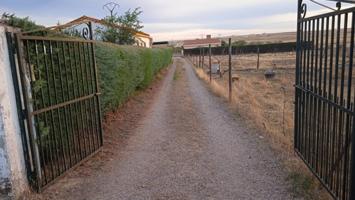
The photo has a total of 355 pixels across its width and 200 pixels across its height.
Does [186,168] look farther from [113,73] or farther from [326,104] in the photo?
[113,73]

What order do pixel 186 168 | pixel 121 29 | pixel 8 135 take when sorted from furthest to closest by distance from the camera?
pixel 121 29
pixel 186 168
pixel 8 135

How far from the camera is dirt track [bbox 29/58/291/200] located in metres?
4.42

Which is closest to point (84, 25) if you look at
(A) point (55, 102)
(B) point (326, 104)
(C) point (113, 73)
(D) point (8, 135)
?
(C) point (113, 73)

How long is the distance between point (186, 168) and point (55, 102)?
7.96 feet

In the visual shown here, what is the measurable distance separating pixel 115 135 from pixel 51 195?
3.23 meters

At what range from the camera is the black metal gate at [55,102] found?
4.24m

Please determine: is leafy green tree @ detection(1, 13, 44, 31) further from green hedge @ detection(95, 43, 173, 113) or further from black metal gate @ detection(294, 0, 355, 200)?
black metal gate @ detection(294, 0, 355, 200)

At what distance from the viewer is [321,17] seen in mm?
4125

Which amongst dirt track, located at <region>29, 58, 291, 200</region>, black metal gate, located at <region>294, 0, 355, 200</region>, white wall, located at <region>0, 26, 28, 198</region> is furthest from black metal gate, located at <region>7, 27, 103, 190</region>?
black metal gate, located at <region>294, 0, 355, 200</region>

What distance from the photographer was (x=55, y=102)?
503 cm

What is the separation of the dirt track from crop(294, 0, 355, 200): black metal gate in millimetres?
615

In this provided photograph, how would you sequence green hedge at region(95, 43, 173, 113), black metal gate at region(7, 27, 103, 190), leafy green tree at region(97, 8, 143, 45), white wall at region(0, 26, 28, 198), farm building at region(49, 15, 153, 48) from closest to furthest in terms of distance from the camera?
1. white wall at region(0, 26, 28, 198)
2. black metal gate at region(7, 27, 103, 190)
3. farm building at region(49, 15, 153, 48)
4. green hedge at region(95, 43, 173, 113)
5. leafy green tree at region(97, 8, 143, 45)

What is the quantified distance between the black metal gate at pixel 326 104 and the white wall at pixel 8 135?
3933 millimetres

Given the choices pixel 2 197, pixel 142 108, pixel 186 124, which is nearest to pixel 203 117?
pixel 186 124
